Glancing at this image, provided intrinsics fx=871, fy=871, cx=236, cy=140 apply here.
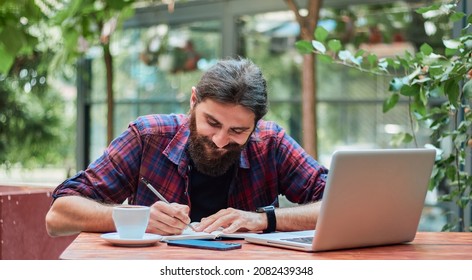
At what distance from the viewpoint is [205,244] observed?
2.08 meters

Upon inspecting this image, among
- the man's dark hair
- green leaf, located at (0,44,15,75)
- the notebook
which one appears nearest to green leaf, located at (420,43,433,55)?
the man's dark hair

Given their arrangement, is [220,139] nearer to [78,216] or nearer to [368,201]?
[78,216]

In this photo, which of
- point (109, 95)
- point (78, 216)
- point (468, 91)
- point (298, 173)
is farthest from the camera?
point (109, 95)

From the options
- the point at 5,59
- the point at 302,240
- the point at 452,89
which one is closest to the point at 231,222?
the point at 302,240

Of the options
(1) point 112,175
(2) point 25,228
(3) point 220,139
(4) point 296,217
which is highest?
(3) point 220,139

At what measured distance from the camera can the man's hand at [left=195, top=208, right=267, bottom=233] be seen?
234 cm

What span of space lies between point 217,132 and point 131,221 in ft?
1.95

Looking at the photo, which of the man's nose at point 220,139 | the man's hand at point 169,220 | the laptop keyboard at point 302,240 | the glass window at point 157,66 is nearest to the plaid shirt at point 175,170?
the man's nose at point 220,139

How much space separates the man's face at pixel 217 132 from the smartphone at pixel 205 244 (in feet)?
1.74

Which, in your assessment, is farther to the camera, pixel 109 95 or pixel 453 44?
pixel 109 95

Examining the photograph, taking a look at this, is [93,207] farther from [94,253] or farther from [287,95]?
[287,95]

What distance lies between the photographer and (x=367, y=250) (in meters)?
2.15
